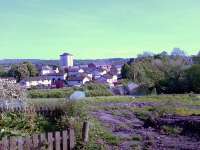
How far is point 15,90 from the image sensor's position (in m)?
14.9

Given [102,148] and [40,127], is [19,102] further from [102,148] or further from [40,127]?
[102,148]

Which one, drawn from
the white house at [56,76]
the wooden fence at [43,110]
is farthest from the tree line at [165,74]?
the wooden fence at [43,110]

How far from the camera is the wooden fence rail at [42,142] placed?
8570mm

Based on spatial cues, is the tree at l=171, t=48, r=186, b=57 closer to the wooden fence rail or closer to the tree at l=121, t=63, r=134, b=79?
the tree at l=121, t=63, r=134, b=79

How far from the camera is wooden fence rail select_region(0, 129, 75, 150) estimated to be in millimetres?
8570

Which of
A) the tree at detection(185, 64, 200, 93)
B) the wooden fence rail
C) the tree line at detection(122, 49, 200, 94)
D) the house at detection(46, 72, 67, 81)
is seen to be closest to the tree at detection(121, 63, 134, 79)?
the tree line at detection(122, 49, 200, 94)

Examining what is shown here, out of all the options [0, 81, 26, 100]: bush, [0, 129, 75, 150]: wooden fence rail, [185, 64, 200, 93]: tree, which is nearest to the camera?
[0, 129, 75, 150]: wooden fence rail

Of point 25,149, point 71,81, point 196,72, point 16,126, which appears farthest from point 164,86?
point 25,149

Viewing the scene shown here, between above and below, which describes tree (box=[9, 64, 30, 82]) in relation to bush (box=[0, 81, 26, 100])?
below

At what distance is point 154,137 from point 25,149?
6504 millimetres

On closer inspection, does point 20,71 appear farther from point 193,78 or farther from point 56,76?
point 193,78

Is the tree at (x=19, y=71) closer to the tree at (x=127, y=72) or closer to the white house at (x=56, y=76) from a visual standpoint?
the white house at (x=56, y=76)

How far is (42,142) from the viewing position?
8859 millimetres

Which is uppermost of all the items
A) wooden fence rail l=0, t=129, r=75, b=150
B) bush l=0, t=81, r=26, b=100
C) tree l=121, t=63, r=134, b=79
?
bush l=0, t=81, r=26, b=100
